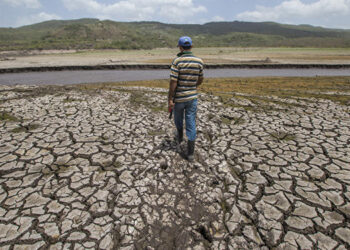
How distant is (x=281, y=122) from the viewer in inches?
227

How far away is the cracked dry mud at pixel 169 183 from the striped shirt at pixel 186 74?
126 cm

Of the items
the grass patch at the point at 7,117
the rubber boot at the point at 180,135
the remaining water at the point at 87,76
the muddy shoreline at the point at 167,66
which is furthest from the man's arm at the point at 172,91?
the muddy shoreline at the point at 167,66

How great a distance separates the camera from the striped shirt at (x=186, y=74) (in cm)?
322

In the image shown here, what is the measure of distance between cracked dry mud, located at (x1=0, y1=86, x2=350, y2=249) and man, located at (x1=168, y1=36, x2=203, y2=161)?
2.92ft

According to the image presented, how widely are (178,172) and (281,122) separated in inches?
144

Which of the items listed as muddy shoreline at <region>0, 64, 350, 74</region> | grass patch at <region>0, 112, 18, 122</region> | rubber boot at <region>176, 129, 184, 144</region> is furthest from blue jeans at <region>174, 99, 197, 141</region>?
muddy shoreline at <region>0, 64, 350, 74</region>

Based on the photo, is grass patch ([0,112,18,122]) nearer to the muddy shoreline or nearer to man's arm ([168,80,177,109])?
man's arm ([168,80,177,109])

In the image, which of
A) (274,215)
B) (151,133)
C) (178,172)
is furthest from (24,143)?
(274,215)

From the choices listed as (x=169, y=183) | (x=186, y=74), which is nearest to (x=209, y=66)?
(x=186, y=74)

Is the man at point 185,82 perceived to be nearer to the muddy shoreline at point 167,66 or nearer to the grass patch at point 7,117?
the grass patch at point 7,117

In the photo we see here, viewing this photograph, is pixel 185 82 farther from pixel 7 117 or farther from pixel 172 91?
pixel 7 117

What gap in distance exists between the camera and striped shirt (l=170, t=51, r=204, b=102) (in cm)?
322

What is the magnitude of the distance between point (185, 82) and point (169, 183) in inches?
64.5

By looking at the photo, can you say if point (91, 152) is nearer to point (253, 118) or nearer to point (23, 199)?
point (23, 199)
